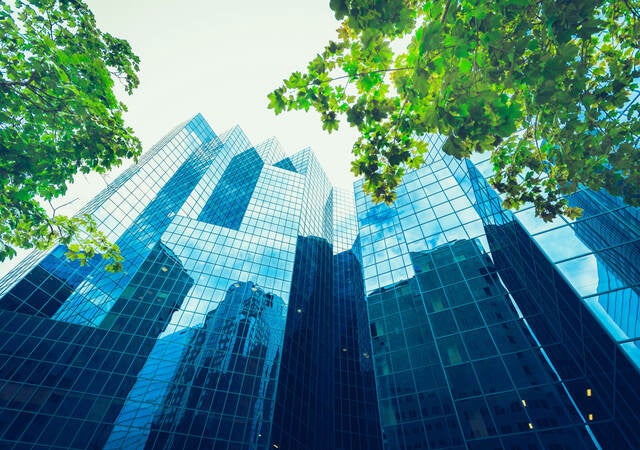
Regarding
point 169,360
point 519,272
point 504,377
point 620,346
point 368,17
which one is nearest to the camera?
point 368,17

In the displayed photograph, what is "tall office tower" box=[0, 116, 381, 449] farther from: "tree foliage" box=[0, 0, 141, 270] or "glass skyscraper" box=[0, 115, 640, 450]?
"tree foliage" box=[0, 0, 141, 270]

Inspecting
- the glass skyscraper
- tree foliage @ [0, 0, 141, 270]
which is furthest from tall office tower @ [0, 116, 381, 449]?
tree foliage @ [0, 0, 141, 270]

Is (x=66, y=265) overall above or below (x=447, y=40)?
above

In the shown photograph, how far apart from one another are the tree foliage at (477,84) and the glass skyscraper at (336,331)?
22.4 feet

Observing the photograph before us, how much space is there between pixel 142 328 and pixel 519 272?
3248cm

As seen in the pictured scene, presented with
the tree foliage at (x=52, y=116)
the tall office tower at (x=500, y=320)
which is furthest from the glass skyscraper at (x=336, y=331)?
the tree foliage at (x=52, y=116)

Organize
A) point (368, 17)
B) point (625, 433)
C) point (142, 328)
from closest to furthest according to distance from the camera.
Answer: point (368, 17), point (625, 433), point (142, 328)

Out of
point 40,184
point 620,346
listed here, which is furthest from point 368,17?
point 620,346

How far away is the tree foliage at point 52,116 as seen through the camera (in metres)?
5.53

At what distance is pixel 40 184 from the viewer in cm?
614

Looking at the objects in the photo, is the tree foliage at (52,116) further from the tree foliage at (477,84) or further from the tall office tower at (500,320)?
the tall office tower at (500,320)

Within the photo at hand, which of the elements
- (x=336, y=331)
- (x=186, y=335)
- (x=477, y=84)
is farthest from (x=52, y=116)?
(x=336, y=331)

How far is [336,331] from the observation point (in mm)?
44031

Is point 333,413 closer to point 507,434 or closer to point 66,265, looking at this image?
point 507,434
